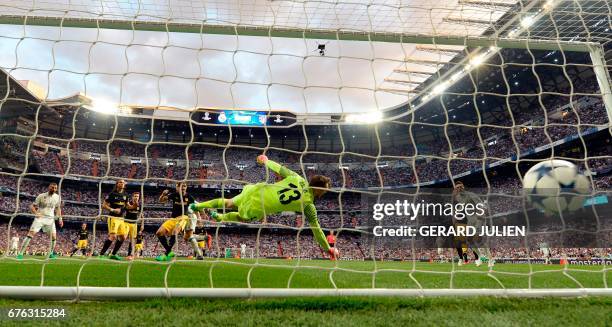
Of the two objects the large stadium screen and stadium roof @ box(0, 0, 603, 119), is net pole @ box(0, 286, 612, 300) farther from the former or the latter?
the large stadium screen

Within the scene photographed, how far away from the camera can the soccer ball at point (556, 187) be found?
455 centimetres

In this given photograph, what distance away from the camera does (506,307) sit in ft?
8.03

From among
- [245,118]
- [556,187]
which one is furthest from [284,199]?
[245,118]

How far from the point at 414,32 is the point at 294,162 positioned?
26491mm

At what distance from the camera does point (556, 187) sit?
468 cm

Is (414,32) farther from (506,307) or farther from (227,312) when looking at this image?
(227,312)

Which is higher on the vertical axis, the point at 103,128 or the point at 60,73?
the point at 103,128

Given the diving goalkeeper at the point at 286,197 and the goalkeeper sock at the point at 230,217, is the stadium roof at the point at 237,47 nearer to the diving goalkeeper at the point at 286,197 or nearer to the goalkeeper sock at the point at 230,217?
the diving goalkeeper at the point at 286,197

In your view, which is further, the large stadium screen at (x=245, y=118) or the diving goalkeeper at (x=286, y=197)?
the large stadium screen at (x=245, y=118)

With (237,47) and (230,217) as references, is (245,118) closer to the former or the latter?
(230,217)

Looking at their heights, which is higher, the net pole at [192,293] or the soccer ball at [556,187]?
the soccer ball at [556,187]

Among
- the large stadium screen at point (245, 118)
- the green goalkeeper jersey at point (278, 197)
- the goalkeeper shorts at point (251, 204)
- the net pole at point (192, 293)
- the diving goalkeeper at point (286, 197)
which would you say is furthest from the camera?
the large stadium screen at point (245, 118)

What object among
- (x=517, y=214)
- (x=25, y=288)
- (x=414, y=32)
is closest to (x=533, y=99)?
(x=517, y=214)

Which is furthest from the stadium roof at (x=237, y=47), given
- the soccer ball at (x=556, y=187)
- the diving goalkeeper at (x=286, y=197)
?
the soccer ball at (x=556, y=187)
